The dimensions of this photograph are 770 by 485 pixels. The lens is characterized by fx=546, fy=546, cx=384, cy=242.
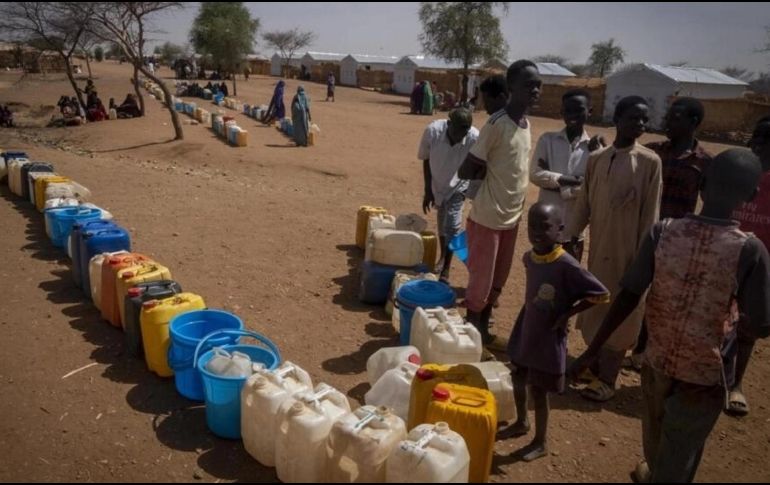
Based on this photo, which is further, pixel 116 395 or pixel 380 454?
pixel 116 395

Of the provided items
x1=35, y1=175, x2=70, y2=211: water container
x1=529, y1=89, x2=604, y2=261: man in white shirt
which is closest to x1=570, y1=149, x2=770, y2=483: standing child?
x1=529, y1=89, x2=604, y2=261: man in white shirt

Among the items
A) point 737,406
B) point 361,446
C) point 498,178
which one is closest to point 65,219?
point 498,178

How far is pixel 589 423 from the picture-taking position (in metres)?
3.42

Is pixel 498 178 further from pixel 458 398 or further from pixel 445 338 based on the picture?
pixel 458 398

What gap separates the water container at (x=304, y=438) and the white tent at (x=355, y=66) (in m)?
43.7

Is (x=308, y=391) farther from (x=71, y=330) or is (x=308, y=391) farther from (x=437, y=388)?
(x=71, y=330)

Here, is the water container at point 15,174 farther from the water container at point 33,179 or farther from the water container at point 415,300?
the water container at point 415,300

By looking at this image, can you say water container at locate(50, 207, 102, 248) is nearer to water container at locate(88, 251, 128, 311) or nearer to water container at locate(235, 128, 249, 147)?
water container at locate(88, 251, 128, 311)

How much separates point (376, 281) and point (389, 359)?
1597 mm

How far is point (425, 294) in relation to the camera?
4.07 meters

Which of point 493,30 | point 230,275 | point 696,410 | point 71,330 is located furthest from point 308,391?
point 493,30

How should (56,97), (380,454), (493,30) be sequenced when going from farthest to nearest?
(493,30), (56,97), (380,454)

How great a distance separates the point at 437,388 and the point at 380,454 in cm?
45

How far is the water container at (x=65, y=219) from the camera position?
573 cm
